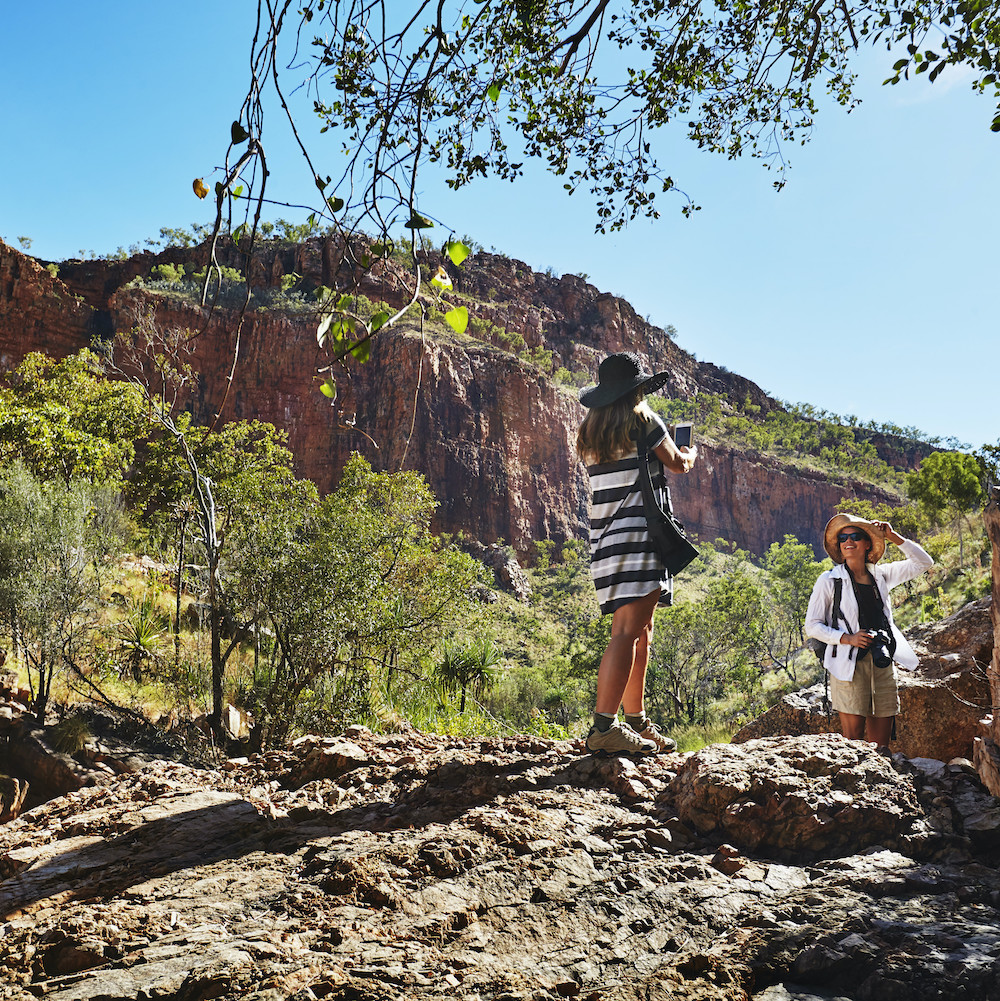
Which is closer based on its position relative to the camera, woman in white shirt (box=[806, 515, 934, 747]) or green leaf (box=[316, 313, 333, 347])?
green leaf (box=[316, 313, 333, 347])

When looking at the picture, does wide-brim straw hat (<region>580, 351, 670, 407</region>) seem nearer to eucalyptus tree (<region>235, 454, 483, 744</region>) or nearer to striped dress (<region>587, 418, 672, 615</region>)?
striped dress (<region>587, 418, 672, 615</region>)

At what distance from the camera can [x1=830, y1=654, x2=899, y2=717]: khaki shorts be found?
3727 mm

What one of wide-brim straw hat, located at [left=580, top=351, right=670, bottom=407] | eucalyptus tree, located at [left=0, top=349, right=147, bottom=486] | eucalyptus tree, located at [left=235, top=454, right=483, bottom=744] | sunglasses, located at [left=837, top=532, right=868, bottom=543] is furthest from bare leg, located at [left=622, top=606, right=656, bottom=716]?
eucalyptus tree, located at [left=0, top=349, right=147, bottom=486]

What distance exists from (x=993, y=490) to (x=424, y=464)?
4753 cm

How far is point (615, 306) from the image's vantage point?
3307 inches

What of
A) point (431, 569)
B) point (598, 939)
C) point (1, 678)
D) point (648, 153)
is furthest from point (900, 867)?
point (431, 569)

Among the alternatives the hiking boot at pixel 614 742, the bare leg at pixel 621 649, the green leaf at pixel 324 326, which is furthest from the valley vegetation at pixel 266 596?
the hiking boot at pixel 614 742

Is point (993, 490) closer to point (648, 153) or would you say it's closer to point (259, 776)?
point (648, 153)

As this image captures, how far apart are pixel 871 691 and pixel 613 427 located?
80.6 inches

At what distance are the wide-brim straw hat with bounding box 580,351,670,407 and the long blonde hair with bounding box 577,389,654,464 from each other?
3 centimetres

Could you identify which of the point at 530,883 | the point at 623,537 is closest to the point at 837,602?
the point at 623,537

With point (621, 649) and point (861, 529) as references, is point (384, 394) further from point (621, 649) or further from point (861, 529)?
point (621, 649)

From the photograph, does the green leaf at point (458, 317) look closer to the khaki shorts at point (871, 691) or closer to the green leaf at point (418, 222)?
the green leaf at point (418, 222)

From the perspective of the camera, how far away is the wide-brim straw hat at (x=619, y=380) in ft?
Answer: 10.4
